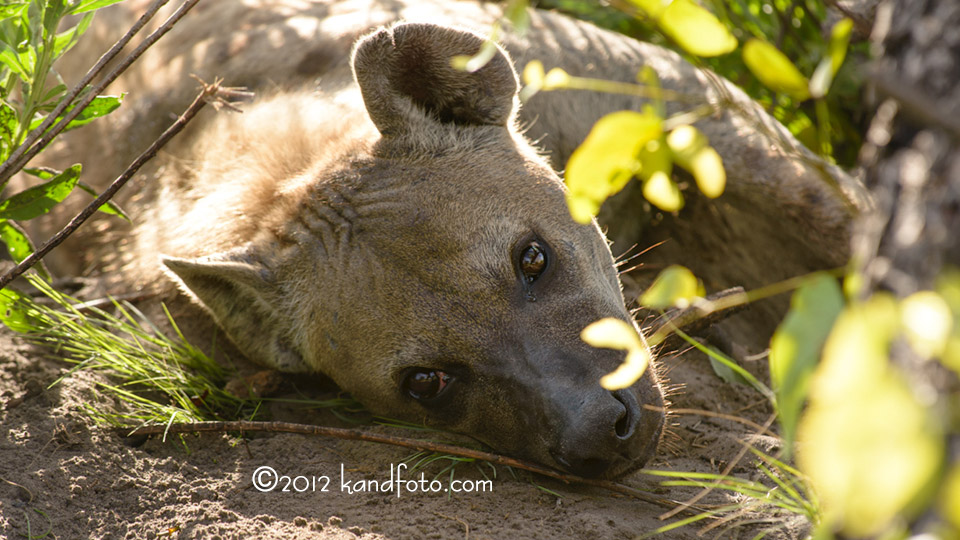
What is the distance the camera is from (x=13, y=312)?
2918 millimetres

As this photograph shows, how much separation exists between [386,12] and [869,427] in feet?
12.2

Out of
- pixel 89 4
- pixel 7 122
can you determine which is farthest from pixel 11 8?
pixel 7 122

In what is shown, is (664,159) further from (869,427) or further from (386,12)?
(386,12)

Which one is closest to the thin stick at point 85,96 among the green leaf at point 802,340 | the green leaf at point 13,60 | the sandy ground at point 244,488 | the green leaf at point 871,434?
the green leaf at point 13,60

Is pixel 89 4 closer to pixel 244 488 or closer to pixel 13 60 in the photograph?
pixel 13 60

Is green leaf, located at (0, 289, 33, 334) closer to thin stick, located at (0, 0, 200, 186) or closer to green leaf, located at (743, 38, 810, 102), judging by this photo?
thin stick, located at (0, 0, 200, 186)

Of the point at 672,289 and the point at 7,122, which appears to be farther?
the point at 7,122

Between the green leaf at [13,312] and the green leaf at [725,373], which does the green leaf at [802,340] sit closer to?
the green leaf at [725,373]

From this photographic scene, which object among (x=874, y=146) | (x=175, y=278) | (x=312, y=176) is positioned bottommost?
(x=175, y=278)

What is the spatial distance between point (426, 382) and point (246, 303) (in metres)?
0.88

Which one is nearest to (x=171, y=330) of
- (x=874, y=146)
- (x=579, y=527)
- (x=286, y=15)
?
(x=286, y=15)

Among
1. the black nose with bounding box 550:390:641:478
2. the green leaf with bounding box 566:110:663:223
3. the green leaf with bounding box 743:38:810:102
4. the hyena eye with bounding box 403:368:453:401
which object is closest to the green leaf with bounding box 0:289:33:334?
the hyena eye with bounding box 403:368:453:401

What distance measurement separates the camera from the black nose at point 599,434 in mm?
2461

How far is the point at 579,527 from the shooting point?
7.47 feet
